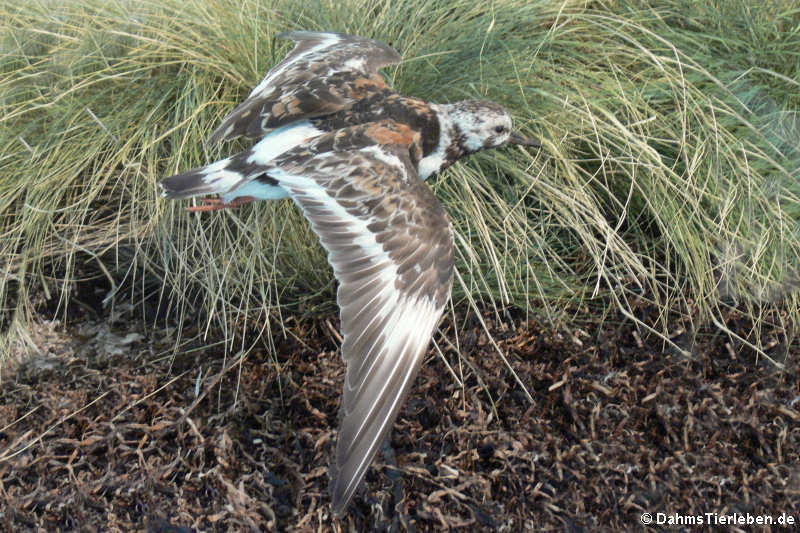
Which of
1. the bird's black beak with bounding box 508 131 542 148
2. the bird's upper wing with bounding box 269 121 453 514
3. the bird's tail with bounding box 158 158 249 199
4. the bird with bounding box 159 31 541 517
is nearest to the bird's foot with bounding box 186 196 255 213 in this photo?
the bird with bounding box 159 31 541 517

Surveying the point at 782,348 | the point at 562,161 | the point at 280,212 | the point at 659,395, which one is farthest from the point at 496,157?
the point at 782,348

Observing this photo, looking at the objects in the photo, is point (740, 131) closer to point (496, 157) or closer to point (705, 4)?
point (705, 4)

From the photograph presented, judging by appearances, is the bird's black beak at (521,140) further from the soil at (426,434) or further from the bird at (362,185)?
the soil at (426,434)

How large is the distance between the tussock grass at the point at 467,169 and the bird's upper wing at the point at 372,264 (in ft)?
1.92

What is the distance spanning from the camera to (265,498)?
2.81 m

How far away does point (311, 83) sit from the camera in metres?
3.06

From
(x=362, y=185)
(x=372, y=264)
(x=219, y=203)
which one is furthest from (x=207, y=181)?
(x=372, y=264)

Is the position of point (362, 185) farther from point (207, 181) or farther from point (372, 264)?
point (207, 181)

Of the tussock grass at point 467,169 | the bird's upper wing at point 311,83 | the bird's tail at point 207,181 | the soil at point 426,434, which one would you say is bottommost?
the soil at point 426,434

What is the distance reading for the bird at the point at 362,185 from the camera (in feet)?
7.36

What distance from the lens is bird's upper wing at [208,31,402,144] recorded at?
2938mm

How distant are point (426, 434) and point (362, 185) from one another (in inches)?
35.7

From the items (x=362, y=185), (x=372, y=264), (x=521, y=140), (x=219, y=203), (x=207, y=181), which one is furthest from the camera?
(x=521, y=140)

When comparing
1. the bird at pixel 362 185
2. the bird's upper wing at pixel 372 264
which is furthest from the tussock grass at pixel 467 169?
the bird's upper wing at pixel 372 264
